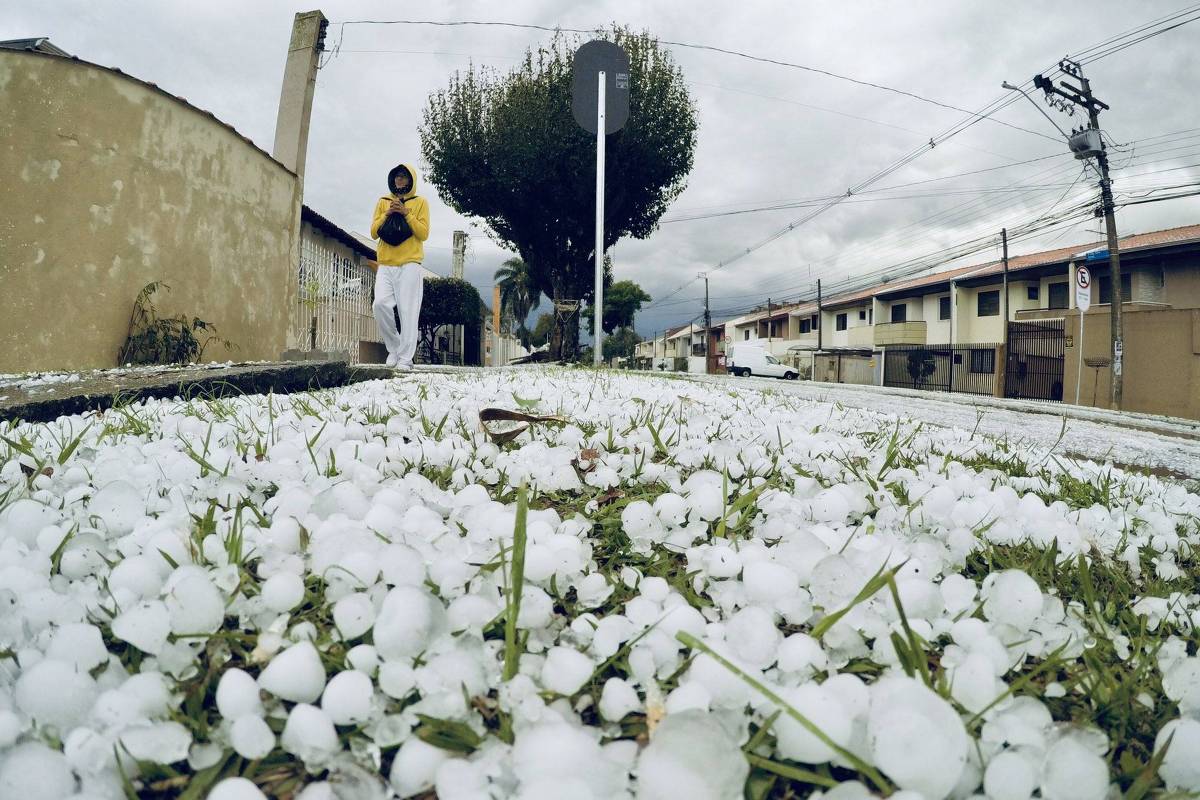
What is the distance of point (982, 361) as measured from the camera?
57.3 ft

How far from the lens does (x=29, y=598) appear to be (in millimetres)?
469

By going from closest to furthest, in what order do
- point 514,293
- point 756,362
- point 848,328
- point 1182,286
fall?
point 1182,286 → point 756,362 → point 848,328 → point 514,293

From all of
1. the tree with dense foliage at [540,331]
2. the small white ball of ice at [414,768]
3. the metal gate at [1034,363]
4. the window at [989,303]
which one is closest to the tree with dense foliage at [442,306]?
the metal gate at [1034,363]

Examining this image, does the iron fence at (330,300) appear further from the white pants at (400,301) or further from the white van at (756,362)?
the white van at (756,362)

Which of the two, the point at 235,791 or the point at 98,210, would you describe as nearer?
the point at 235,791

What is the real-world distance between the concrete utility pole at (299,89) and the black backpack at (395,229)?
5.18ft

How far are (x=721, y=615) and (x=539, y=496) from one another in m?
0.40

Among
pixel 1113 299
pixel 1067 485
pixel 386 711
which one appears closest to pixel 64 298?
pixel 386 711

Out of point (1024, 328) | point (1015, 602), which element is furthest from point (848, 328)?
point (1015, 602)

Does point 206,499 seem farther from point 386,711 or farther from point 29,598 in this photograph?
point 386,711

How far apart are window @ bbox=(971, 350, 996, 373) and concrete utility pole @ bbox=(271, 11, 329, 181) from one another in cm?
1753

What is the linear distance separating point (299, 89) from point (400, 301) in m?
2.99

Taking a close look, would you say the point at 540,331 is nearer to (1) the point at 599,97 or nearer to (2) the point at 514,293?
(2) the point at 514,293

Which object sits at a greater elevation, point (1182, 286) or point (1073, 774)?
point (1182, 286)
